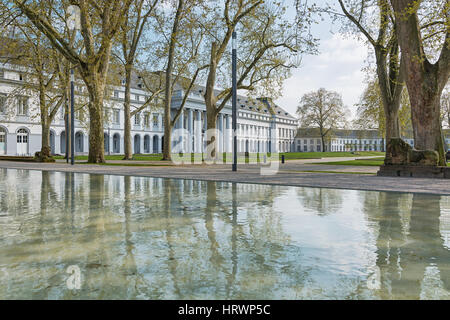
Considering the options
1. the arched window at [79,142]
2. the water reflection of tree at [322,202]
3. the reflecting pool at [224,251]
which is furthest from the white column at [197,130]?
the reflecting pool at [224,251]

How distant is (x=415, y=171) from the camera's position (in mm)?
13906

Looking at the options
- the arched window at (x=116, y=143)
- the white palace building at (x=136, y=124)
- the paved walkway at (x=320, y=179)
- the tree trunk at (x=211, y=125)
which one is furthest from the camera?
the arched window at (x=116, y=143)

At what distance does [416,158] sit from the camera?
13992mm

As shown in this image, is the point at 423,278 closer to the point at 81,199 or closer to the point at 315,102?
the point at 81,199

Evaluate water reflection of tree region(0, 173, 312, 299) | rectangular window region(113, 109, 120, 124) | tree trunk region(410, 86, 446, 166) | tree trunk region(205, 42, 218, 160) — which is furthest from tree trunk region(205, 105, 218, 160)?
rectangular window region(113, 109, 120, 124)

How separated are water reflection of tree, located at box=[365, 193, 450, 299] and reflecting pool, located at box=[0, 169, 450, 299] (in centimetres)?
1

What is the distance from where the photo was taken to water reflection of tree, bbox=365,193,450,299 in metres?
2.69

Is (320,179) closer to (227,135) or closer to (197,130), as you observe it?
(197,130)

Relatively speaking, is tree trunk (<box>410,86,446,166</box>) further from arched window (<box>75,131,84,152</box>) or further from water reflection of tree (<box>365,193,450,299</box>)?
arched window (<box>75,131,84,152</box>)

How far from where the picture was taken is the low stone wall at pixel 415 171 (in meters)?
13.3

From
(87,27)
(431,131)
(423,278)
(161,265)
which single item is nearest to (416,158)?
(431,131)

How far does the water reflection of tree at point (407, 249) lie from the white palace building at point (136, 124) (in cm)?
2122

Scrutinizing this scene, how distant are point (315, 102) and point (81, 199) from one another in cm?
6203

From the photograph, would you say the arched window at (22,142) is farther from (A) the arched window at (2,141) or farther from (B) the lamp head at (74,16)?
(B) the lamp head at (74,16)
